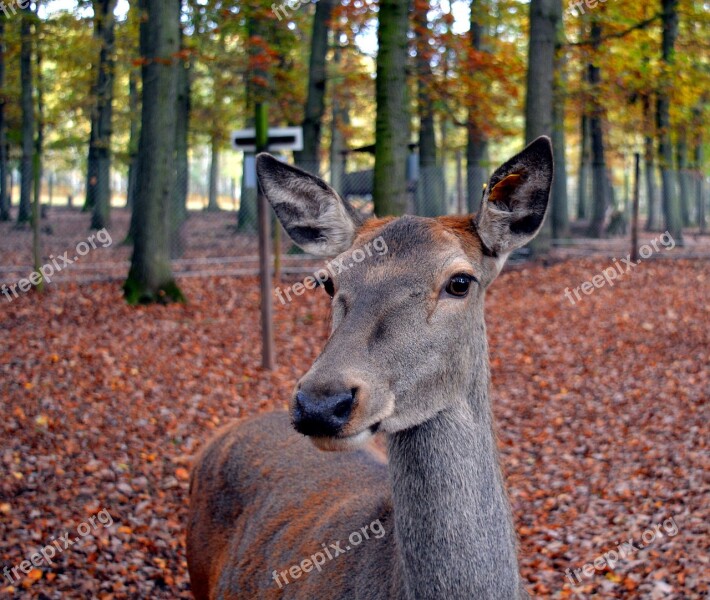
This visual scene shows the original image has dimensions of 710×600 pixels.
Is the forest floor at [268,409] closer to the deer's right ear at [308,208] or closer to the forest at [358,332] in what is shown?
the forest at [358,332]

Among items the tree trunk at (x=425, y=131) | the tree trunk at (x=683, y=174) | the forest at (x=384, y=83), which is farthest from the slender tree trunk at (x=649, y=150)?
the tree trunk at (x=425, y=131)

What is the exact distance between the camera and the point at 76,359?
29.8ft

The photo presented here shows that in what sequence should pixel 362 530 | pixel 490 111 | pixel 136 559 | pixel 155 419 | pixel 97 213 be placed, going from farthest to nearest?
pixel 97 213
pixel 490 111
pixel 155 419
pixel 136 559
pixel 362 530

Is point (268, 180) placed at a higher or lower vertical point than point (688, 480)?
higher

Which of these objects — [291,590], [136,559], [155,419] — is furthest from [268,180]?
[155,419]

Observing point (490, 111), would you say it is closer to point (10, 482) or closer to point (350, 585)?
point (10, 482)

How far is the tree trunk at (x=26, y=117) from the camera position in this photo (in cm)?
1490

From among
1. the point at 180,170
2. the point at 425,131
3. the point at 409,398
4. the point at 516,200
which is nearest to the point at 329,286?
the point at 409,398

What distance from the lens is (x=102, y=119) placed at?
2173 centimetres

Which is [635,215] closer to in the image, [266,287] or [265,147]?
[266,287]

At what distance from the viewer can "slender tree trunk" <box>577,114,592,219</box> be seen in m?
24.3

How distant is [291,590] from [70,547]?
2.79 meters

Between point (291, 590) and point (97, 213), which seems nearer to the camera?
point (291, 590)

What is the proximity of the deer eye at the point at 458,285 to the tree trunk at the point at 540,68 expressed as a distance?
11.8 meters
